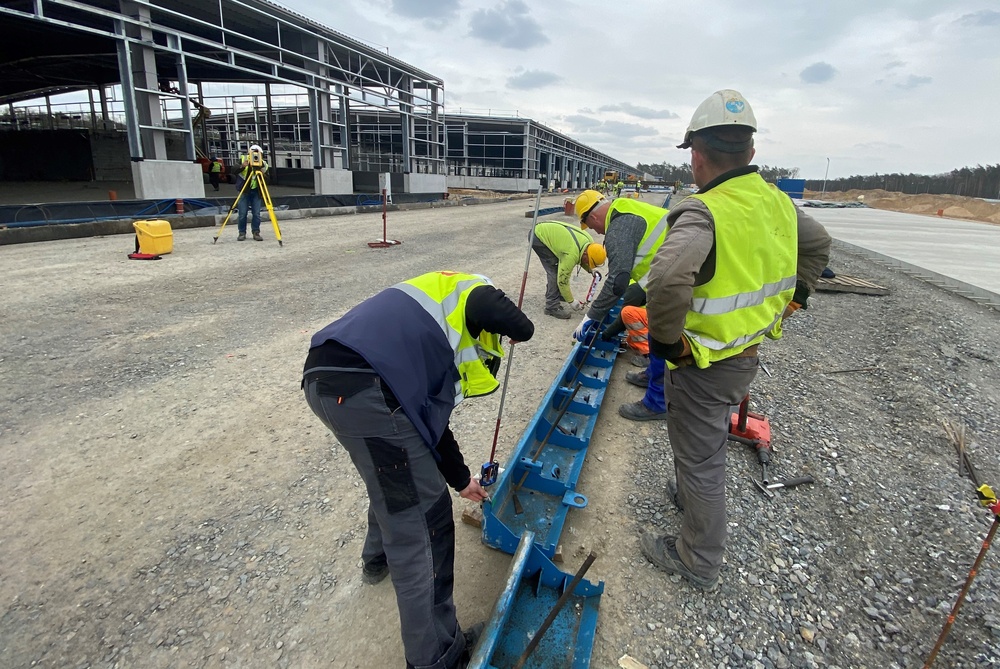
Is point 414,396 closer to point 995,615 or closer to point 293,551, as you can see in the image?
point 293,551

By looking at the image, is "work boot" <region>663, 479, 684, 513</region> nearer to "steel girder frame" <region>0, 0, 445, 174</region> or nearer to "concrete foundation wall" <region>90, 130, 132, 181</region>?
"steel girder frame" <region>0, 0, 445, 174</region>

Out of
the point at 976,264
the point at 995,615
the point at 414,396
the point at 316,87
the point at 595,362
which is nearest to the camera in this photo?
the point at 414,396

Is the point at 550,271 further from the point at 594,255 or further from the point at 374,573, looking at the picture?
the point at 374,573

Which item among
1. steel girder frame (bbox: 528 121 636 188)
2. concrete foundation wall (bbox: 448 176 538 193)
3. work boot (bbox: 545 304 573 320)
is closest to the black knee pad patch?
work boot (bbox: 545 304 573 320)

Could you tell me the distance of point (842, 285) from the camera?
8.73m

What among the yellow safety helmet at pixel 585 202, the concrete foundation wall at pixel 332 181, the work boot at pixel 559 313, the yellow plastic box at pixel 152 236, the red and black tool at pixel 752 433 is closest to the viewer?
the red and black tool at pixel 752 433

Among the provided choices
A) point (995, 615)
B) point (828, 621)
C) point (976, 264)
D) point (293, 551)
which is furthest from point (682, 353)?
point (976, 264)

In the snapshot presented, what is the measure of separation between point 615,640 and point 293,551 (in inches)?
64.5

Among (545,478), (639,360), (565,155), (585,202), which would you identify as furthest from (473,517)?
(565,155)

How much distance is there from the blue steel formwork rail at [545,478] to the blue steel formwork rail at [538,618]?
8.7 inches

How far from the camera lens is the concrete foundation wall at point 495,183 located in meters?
53.8

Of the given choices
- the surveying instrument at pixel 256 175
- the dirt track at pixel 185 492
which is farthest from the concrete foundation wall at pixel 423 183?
the dirt track at pixel 185 492

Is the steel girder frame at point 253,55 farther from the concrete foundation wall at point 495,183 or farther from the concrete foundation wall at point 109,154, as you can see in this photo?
the concrete foundation wall at point 495,183

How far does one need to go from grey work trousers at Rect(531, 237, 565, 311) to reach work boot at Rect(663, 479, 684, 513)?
3883 mm
